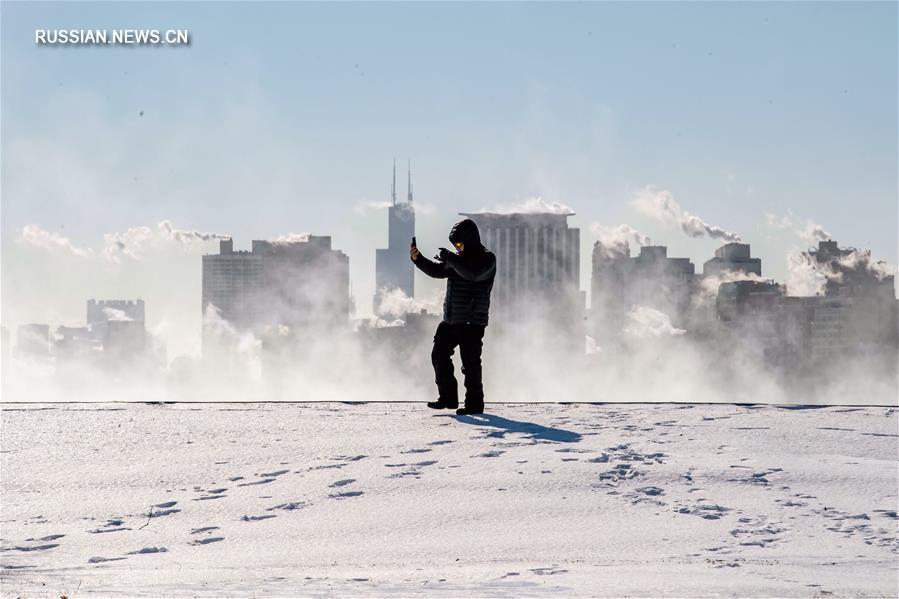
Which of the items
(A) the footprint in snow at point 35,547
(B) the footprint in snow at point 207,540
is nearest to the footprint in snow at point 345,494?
(B) the footprint in snow at point 207,540

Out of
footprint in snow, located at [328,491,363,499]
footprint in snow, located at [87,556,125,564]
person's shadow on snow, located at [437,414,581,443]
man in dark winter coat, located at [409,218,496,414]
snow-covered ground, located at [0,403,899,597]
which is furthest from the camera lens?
man in dark winter coat, located at [409,218,496,414]

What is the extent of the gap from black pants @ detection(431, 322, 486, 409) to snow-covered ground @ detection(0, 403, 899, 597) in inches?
26.0

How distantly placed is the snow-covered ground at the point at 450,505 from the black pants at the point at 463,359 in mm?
660

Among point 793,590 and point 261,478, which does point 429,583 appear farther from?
point 261,478

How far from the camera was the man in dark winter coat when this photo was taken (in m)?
10.7

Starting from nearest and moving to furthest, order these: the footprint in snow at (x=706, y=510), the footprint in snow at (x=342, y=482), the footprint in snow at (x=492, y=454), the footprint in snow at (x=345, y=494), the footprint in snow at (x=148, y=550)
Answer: the footprint in snow at (x=148, y=550), the footprint in snow at (x=706, y=510), the footprint in snow at (x=345, y=494), the footprint in snow at (x=342, y=482), the footprint in snow at (x=492, y=454)

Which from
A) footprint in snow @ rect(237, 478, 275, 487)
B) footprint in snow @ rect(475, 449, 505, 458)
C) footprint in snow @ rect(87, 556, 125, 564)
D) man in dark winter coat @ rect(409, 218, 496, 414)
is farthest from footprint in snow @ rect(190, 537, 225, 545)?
man in dark winter coat @ rect(409, 218, 496, 414)

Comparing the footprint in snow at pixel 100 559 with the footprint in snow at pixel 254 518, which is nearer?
the footprint in snow at pixel 100 559

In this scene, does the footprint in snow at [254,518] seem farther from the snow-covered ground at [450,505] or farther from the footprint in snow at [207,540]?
the footprint in snow at [207,540]

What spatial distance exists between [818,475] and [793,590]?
258 centimetres

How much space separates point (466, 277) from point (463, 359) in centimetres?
92

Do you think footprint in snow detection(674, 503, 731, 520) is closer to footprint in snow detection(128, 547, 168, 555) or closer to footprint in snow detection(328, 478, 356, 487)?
footprint in snow detection(328, 478, 356, 487)

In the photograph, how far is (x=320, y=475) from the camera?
25.6 feet

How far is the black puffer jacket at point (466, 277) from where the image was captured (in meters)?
10.7
